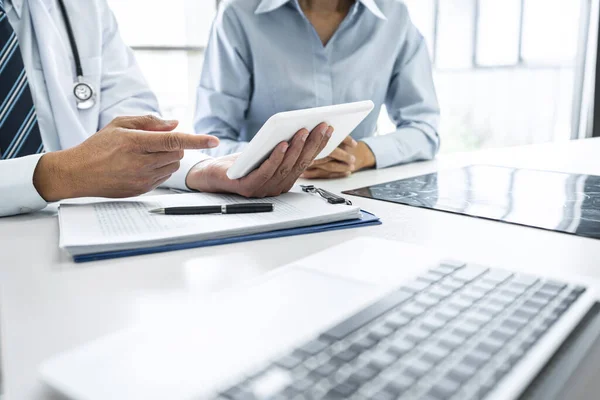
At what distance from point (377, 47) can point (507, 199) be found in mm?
737

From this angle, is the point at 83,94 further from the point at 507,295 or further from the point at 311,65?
the point at 507,295

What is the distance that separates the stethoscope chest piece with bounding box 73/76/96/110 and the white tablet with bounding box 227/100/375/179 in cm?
54

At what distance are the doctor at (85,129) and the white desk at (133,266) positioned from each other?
0.24 ft

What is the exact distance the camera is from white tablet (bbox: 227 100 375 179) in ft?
2.19

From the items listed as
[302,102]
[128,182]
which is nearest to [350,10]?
[302,102]

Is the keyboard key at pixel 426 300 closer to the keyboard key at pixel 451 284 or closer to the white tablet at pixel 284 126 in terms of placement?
the keyboard key at pixel 451 284

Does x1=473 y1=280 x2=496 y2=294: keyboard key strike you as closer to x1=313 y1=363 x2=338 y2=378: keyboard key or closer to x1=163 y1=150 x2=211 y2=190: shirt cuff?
x1=313 y1=363 x2=338 y2=378: keyboard key

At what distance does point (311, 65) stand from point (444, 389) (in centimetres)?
119

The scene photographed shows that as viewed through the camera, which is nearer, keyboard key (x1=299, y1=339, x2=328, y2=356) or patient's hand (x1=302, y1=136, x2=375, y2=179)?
keyboard key (x1=299, y1=339, x2=328, y2=356)

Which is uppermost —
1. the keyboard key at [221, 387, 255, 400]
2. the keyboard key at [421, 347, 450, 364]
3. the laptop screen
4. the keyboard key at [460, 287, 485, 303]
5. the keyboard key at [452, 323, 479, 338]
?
the keyboard key at [221, 387, 255, 400]

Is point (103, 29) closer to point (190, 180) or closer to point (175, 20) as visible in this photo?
point (190, 180)

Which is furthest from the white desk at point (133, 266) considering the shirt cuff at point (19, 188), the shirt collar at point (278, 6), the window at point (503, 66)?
the window at point (503, 66)

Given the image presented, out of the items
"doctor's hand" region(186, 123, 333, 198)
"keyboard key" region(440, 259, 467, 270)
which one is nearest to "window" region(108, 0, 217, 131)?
"doctor's hand" region(186, 123, 333, 198)

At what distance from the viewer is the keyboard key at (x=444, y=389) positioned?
0.25 m
